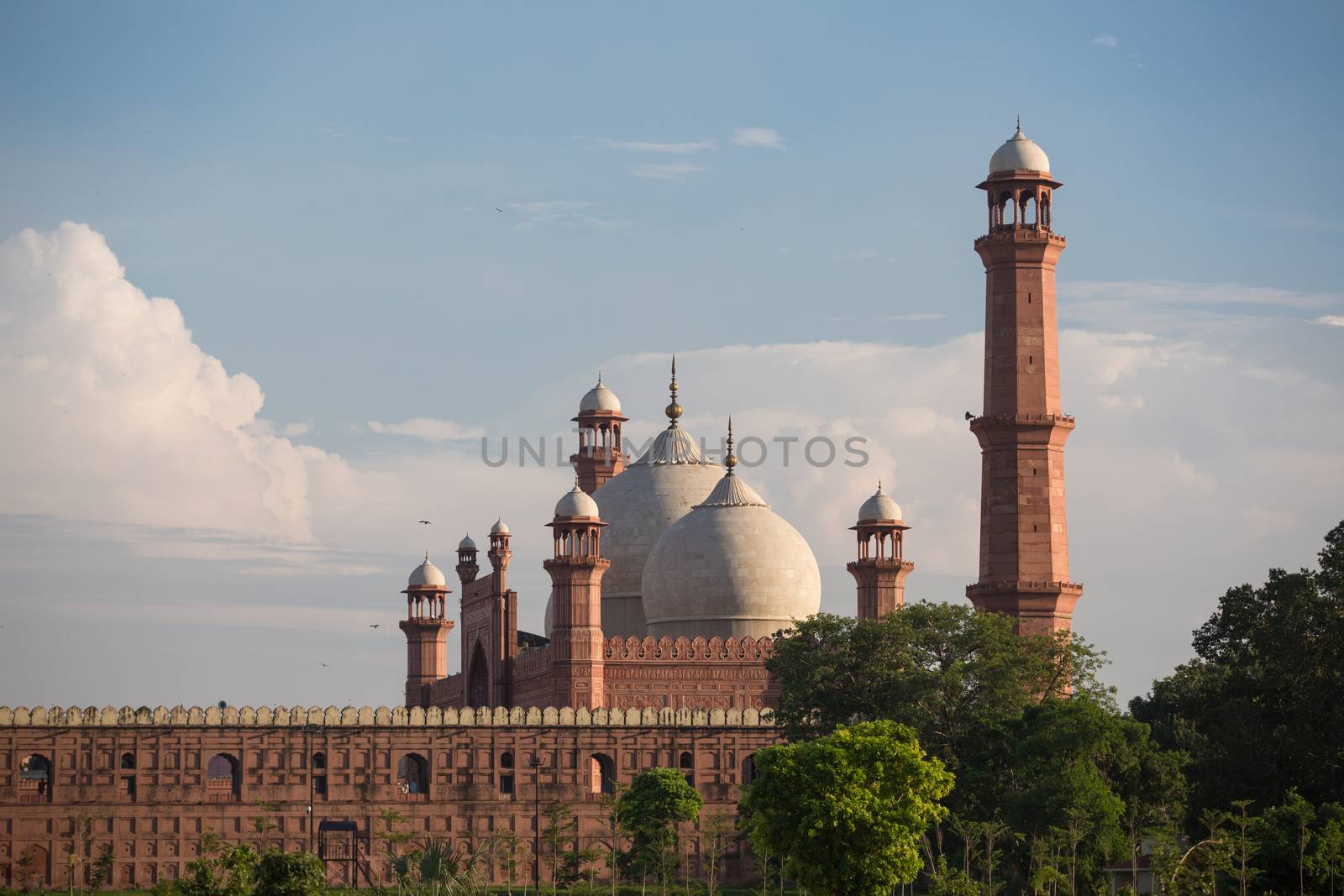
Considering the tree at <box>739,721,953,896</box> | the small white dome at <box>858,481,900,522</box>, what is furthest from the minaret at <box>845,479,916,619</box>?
the tree at <box>739,721,953,896</box>

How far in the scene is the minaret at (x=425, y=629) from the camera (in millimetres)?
68750

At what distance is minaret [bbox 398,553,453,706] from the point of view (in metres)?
68.8

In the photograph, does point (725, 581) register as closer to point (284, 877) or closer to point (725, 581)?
point (725, 581)

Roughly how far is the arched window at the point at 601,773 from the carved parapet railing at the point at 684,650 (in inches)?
137

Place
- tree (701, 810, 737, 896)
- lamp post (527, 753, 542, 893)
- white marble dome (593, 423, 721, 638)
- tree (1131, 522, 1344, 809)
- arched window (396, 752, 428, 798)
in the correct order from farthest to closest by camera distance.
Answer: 1. white marble dome (593, 423, 721, 638)
2. arched window (396, 752, 428, 798)
3. lamp post (527, 753, 542, 893)
4. tree (701, 810, 737, 896)
5. tree (1131, 522, 1344, 809)

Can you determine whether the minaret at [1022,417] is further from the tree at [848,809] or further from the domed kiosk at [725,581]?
the tree at [848,809]

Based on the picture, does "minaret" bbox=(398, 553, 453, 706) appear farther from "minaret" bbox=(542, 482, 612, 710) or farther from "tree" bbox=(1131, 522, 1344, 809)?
"tree" bbox=(1131, 522, 1344, 809)

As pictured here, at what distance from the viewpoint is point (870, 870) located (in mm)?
33344

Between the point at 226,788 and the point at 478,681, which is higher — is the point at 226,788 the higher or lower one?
the lower one

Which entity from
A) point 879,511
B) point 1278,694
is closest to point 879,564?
point 879,511

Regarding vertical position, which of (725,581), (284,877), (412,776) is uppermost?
(725,581)

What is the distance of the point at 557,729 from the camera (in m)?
54.2

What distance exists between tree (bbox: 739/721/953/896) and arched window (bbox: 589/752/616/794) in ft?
63.4

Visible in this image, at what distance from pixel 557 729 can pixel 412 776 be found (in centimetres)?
1296
